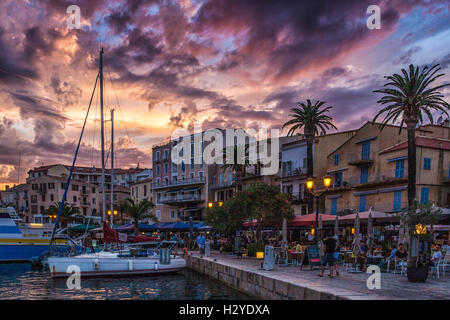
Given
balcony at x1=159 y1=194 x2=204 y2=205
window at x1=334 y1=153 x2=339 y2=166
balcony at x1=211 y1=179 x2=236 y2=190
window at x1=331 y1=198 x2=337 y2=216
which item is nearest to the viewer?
window at x1=331 y1=198 x2=337 y2=216

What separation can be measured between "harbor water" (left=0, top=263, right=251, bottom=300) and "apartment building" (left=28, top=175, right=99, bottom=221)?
66.4 meters

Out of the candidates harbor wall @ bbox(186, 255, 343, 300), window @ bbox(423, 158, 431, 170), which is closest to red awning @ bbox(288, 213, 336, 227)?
harbor wall @ bbox(186, 255, 343, 300)

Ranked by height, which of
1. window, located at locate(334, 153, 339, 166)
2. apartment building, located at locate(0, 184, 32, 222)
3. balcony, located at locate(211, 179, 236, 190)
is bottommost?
apartment building, located at locate(0, 184, 32, 222)

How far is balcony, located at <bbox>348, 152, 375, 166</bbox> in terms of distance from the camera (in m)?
42.4

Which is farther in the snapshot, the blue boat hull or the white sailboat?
the blue boat hull

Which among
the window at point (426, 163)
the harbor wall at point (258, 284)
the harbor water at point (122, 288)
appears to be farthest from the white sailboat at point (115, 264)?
the window at point (426, 163)

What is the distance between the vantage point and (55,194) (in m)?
88.5

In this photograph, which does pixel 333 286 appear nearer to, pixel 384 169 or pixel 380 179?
pixel 380 179

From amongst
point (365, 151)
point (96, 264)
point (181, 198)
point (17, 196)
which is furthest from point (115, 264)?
point (17, 196)

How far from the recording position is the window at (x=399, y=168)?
38219mm

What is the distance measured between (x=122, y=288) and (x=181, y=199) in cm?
4803

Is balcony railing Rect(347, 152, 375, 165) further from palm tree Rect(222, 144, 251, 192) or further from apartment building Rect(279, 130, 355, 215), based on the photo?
palm tree Rect(222, 144, 251, 192)

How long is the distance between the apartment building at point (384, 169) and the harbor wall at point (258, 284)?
58.7 feet
